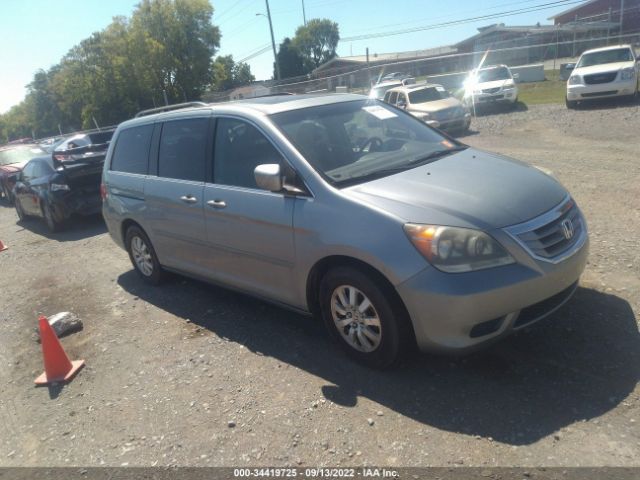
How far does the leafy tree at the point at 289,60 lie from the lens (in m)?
81.6

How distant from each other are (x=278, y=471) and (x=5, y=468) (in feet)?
5.94

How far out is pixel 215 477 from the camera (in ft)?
9.43

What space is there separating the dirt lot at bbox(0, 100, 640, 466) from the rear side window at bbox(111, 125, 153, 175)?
1466 mm

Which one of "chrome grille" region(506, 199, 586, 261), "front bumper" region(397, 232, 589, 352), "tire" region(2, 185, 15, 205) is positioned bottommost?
"tire" region(2, 185, 15, 205)

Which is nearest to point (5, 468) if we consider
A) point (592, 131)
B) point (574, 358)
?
point (574, 358)

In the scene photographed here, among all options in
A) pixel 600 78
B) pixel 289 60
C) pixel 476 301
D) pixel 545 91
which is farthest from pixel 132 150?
pixel 289 60

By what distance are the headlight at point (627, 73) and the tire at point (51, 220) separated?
16142 mm

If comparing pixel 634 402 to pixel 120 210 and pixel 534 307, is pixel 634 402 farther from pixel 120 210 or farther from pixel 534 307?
pixel 120 210

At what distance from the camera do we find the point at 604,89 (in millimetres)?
15781

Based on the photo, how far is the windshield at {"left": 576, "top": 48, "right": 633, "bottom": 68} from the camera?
55.1ft

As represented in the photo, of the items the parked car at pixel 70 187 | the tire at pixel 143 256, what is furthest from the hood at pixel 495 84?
the tire at pixel 143 256

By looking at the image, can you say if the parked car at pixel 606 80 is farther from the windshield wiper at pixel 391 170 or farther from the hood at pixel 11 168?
the hood at pixel 11 168

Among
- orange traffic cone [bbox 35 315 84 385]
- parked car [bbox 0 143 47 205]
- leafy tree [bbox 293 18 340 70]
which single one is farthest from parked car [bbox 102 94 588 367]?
leafy tree [bbox 293 18 340 70]

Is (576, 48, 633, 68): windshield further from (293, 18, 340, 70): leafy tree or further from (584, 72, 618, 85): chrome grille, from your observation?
(293, 18, 340, 70): leafy tree
